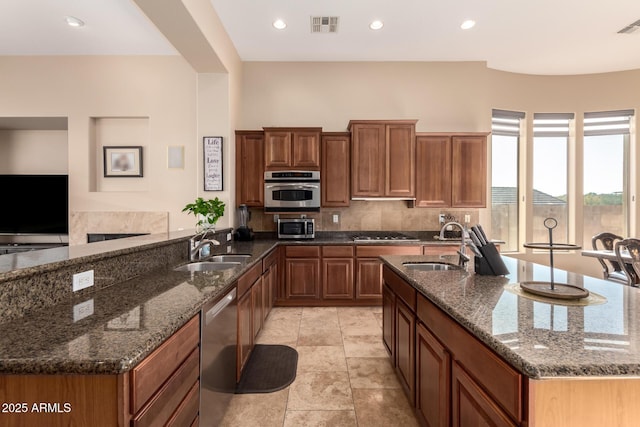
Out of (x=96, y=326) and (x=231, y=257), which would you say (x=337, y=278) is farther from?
(x=96, y=326)

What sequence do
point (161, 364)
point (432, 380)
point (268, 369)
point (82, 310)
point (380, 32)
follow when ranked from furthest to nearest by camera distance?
point (380, 32) → point (268, 369) → point (432, 380) → point (82, 310) → point (161, 364)

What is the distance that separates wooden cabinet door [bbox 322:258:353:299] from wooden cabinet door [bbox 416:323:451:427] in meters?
2.20

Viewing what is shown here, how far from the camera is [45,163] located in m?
4.58

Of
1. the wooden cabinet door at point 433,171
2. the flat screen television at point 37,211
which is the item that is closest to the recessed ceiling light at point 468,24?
the wooden cabinet door at point 433,171

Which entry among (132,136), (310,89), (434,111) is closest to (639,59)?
(434,111)

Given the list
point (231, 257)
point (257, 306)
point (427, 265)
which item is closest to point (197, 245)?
point (231, 257)

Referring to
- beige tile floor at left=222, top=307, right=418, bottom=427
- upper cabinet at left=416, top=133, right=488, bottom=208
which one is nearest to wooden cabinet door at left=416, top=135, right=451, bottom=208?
upper cabinet at left=416, top=133, right=488, bottom=208

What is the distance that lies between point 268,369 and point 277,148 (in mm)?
2743

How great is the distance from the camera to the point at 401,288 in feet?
6.57

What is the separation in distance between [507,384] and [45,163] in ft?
20.4

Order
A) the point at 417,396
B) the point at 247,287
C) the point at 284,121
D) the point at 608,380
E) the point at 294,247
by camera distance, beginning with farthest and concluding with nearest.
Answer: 1. the point at 284,121
2. the point at 294,247
3. the point at 247,287
4. the point at 417,396
5. the point at 608,380

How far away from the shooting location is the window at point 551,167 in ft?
16.2

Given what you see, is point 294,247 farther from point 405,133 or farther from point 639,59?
point 639,59

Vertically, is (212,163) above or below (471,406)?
above
